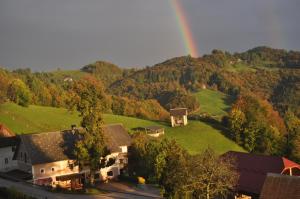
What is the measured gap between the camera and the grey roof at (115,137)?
2641 inches

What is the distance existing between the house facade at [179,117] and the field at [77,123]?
1.90m

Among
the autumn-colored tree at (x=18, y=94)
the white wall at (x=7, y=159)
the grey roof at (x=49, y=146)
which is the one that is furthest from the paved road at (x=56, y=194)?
the autumn-colored tree at (x=18, y=94)

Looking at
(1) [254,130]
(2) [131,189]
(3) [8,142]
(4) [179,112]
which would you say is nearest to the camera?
(2) [131,189]

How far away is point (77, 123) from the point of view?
10256 cm

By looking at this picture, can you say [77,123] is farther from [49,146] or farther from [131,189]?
[131,189]

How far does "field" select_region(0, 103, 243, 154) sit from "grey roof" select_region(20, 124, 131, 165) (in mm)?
30255

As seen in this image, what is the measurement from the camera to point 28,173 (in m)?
60.3

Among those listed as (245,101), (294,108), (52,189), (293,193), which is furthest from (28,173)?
(294,108)

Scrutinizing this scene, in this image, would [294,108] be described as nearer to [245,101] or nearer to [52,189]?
[245,101]

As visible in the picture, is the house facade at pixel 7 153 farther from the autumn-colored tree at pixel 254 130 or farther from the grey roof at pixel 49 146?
the autumn-colored tree at pixel 254 130

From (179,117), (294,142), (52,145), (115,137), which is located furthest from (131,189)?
(179,117)

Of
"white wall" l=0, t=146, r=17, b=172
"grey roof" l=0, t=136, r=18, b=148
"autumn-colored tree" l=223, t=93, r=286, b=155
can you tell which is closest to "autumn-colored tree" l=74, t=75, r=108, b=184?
"white wall" l=0, t=146, r=17, b=172

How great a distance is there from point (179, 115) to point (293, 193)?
78303 millimetres

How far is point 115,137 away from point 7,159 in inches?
686
